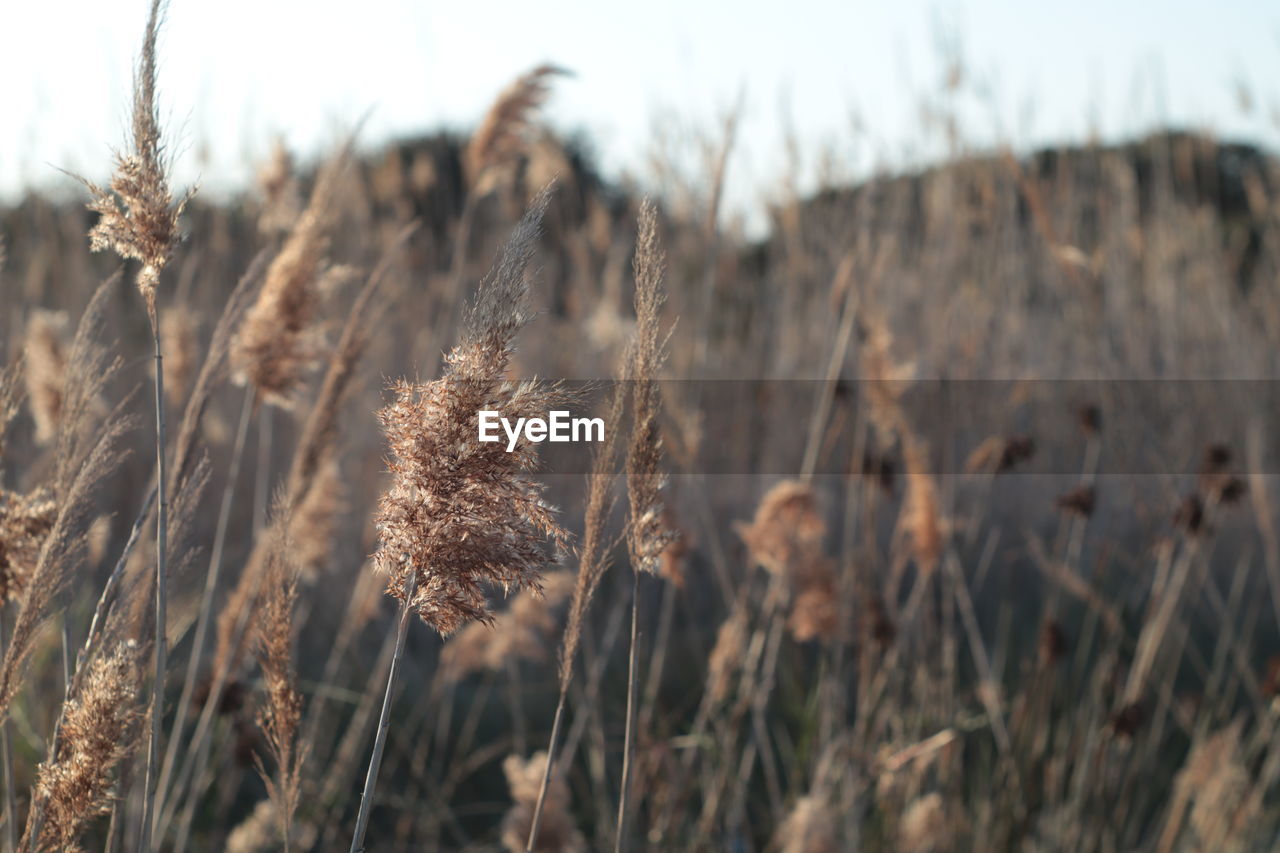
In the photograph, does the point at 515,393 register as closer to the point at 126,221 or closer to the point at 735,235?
the point at 126,221

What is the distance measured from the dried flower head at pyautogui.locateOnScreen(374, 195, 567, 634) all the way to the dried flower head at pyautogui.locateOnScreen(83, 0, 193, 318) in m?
0.29

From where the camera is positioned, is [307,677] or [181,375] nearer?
[181,375]

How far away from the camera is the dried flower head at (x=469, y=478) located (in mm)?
758

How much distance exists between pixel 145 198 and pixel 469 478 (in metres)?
0.40

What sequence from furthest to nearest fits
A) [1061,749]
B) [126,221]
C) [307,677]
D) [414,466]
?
1. [307,677]
2. [1061,749]
3. [126,221]
4. [414,466]

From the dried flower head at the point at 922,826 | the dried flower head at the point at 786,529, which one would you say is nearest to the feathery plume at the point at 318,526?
the dried flower head at the point at 786,529

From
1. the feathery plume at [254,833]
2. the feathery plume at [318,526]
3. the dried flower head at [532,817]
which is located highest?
the feathery plume at [318,526]

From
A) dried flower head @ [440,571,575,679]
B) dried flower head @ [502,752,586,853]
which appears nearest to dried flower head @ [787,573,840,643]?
dried flower head @ [440,571,575,679]

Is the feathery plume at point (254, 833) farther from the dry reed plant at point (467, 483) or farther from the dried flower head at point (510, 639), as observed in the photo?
the dry reed plant at point (467, 483)

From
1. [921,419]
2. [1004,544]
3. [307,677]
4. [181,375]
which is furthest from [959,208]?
[181,375]

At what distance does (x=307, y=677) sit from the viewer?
10.4 feet

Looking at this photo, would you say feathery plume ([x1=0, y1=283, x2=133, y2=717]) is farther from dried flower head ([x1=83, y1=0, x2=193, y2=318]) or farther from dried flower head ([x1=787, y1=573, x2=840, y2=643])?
dried flower head ([x1=787, y1=573, x2=840, y2=643])

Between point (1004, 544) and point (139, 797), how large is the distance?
11.5 ft

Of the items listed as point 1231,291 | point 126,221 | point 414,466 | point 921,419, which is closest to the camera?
point 414,466
